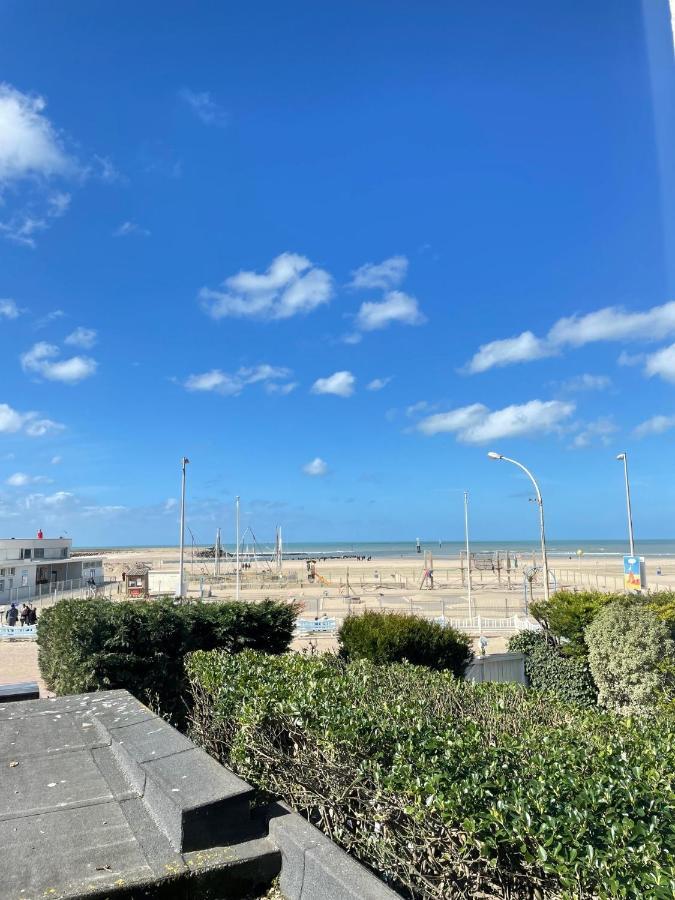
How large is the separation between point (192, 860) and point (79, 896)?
0.55 m

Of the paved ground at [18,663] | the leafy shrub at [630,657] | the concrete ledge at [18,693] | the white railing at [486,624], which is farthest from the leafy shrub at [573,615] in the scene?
the white railing at [486,624]

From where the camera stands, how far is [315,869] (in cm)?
295

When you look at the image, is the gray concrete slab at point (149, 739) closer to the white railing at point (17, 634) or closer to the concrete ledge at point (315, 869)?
the concrete ledge at point (315, 869)

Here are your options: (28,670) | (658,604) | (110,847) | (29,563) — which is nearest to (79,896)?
(110,847)

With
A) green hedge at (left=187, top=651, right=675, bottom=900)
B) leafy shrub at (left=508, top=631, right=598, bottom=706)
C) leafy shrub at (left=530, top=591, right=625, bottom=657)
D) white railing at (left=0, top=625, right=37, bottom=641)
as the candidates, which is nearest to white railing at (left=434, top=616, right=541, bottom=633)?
leafy shrub at (left=508, top=631, right=598, bottom=706)

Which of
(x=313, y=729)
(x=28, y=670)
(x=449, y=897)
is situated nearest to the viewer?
(x=449, y=897)

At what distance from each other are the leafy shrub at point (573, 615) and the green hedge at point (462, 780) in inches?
311

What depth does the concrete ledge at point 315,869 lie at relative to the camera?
2.63 metres

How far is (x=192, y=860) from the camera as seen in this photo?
3.16 metres

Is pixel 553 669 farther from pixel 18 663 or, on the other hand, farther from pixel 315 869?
pixel 18 663

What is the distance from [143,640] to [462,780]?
608 cm

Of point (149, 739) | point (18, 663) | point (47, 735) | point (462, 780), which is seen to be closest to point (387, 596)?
point (18, 663)

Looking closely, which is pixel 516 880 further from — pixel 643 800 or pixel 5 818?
pixel 5 818

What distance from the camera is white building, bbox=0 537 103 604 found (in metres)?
39.3
